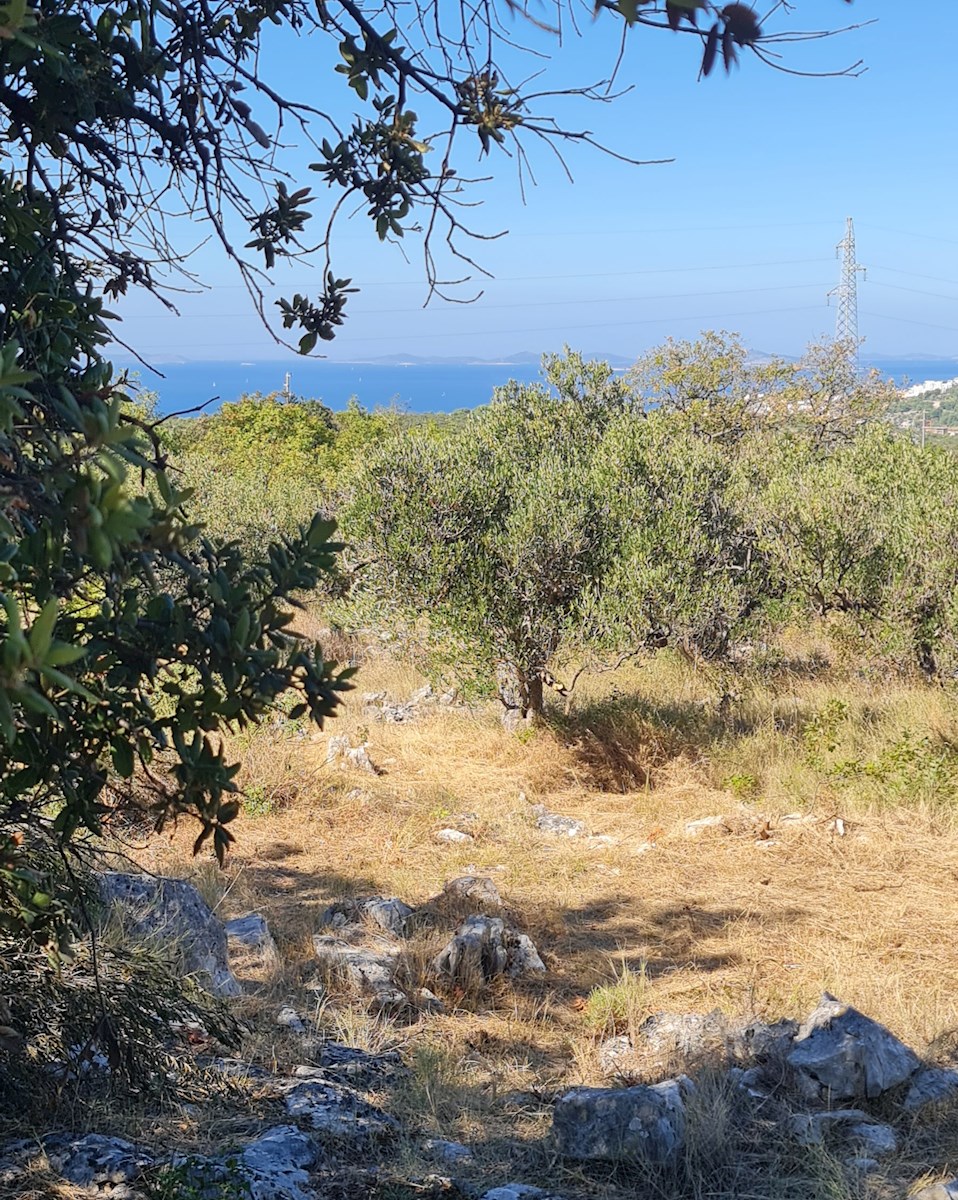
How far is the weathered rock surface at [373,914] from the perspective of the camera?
20.4 ft

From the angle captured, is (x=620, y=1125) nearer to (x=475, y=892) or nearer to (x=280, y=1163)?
(x=280, y=1163)

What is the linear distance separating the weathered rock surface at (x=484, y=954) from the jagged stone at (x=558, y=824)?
2126mm

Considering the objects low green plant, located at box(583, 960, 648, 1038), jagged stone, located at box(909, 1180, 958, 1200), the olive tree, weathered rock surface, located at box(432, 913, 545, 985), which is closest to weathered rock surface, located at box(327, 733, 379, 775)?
the olive tree

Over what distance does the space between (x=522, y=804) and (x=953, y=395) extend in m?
101

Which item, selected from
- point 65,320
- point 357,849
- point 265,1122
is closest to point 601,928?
point 357,849

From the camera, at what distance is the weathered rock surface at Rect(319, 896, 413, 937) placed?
6.22m

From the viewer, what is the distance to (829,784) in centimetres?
840

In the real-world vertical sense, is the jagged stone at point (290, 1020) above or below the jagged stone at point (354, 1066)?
above

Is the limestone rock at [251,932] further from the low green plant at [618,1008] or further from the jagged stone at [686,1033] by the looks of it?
the jagged stone at [686,1033]

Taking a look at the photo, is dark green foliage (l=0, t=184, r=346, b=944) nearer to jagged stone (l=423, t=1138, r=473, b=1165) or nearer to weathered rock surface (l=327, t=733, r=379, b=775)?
jagged stone (l=423, t=1138, r=473, b=1165)

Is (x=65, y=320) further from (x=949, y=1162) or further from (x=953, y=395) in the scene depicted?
(x=953, y=395)

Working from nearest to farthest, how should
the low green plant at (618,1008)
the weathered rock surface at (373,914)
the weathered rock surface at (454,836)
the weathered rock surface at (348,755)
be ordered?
1. the low green plant at (618,1008)
2. the weathered rock surface at (373,914)
3. the weathered rock surface at (454,836)
4. the weathered rock surface at (348,755)

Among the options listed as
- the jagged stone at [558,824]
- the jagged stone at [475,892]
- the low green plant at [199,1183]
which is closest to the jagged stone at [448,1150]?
the low green plant at [199,1183]

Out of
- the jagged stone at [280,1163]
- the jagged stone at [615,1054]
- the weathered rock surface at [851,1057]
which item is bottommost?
the jagged stone at [615,1054]
